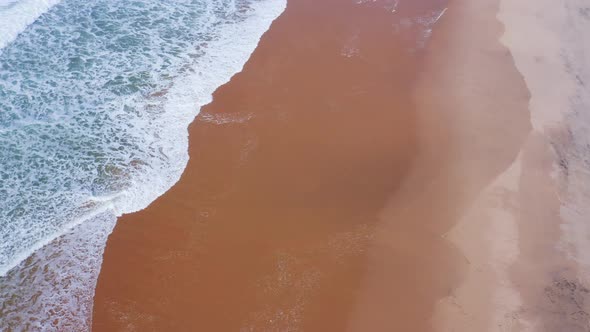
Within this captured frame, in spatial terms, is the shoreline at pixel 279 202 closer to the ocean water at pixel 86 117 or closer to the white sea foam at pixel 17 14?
the ocean water at pixel 86 117

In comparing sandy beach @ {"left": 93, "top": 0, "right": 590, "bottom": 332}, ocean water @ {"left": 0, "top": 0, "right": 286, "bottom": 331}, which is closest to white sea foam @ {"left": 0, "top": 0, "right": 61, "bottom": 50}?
ocean water @ {"left": 0, "top": 0, "right": 286, "bottom": 331}

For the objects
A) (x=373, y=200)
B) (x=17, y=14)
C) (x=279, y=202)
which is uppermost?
(x=17, y=14)

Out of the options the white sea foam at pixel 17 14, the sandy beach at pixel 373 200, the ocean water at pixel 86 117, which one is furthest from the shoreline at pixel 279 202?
the white sea foam at pixel 17 14

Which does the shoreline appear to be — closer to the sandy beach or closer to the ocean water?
the sandy beach

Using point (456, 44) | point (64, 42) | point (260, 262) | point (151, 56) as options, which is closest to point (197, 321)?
point (260, 262)

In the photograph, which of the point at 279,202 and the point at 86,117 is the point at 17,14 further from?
the point at 279,202

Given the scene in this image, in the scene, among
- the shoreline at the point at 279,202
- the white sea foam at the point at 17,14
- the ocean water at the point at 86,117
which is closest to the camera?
the shoreline at the point at 279,202

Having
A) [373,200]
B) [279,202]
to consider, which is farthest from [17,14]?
[373,200]
